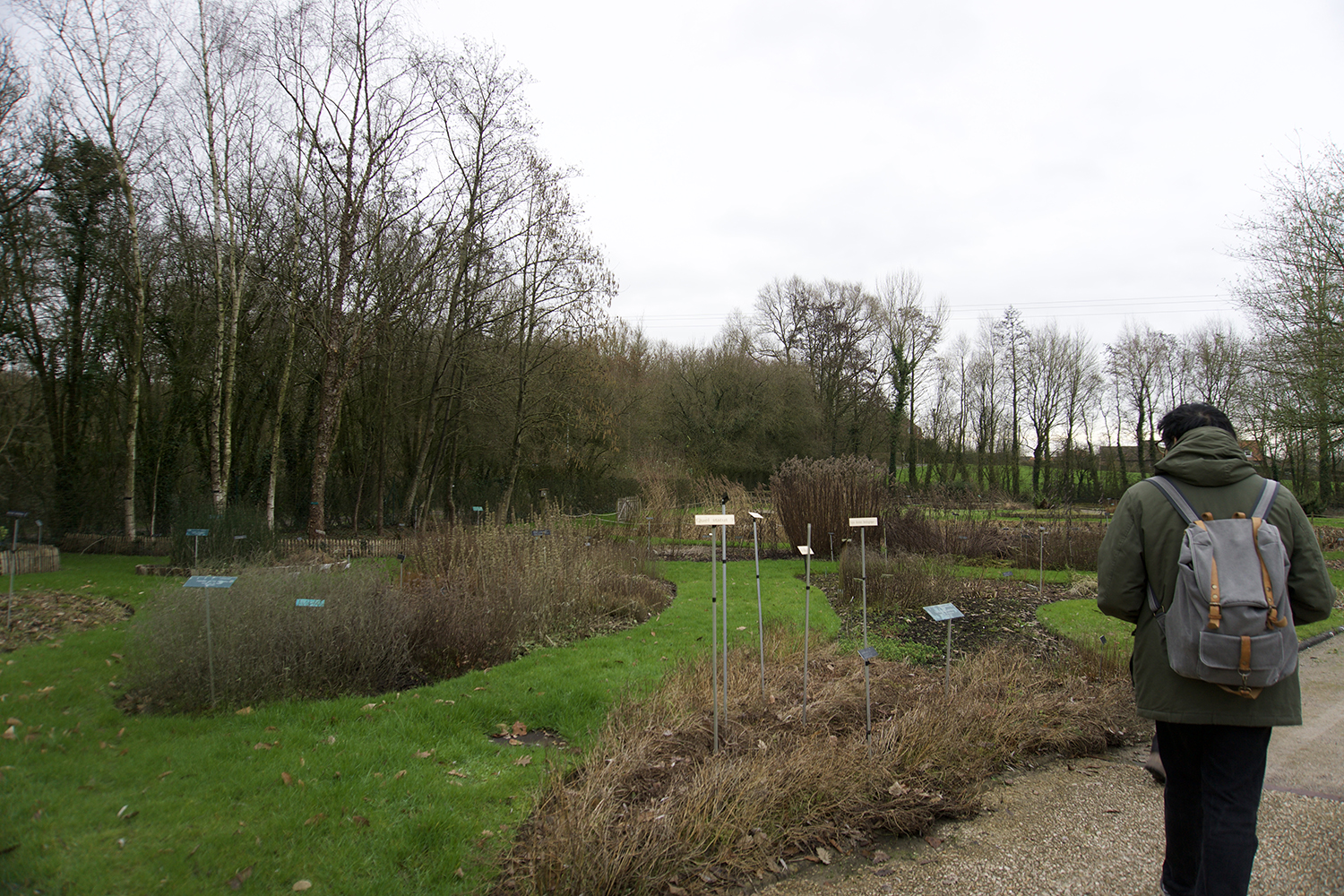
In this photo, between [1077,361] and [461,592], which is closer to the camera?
[461,592]

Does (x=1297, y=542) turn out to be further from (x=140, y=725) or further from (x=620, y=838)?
(x=140, y=725)

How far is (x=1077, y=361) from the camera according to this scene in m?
31.6

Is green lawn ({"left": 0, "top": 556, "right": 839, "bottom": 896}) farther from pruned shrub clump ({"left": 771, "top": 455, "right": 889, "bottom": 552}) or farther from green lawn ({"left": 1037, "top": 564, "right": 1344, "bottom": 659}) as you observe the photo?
pruned shrub clump ({"left": 771, "top": 455, "right": 889, "bottom": 552})

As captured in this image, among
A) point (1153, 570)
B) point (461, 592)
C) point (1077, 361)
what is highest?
point (1077, 361)

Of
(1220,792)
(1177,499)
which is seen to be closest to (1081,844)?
(1220,792)

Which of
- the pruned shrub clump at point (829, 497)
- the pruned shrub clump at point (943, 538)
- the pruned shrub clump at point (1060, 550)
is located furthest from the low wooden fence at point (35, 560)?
the pruned shrub clump at point (1060, 550)

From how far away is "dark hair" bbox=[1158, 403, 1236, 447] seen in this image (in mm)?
2541

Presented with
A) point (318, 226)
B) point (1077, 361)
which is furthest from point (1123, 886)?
point (1077, 361)

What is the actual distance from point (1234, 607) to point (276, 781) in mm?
3895

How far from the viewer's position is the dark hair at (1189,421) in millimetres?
2541

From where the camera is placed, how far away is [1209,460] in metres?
2.37

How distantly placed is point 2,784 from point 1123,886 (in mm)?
4732

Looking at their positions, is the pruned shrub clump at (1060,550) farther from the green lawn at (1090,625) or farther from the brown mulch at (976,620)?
the green lawn at (1090,625)

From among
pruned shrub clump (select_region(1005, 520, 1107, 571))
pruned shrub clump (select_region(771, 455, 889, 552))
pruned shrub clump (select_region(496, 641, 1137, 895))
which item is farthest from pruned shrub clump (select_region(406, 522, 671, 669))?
A: pruned shrub clump (select_region(1005, 520, 1107, 571))
